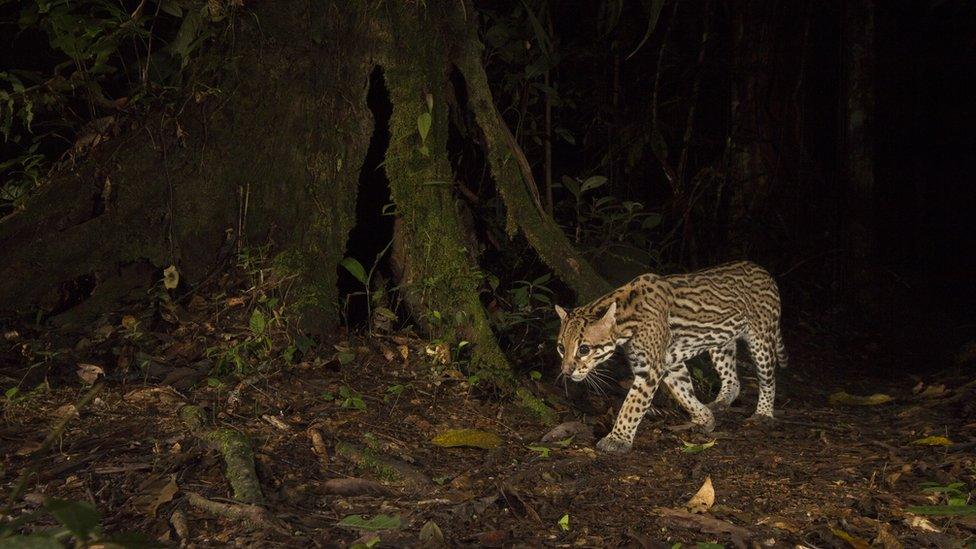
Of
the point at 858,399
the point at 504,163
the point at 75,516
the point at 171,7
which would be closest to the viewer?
the point at 75,516

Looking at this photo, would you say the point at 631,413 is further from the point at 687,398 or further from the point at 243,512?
the point at 243,512

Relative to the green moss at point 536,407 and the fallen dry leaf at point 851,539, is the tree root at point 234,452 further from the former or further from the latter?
the fallen dry leaf at point 851,539

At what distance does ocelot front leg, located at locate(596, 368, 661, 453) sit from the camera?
215 inches

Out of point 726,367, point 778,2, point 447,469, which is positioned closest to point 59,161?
point 447,469

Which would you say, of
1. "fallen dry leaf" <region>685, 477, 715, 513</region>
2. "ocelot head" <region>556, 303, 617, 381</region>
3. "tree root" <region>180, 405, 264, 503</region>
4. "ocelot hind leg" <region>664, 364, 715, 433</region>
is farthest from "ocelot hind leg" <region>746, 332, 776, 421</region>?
"tree root" <region>180, 405, 264, 503</region>

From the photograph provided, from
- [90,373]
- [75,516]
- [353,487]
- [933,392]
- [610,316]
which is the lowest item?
[933,392]

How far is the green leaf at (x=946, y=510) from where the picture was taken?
390 centimetres

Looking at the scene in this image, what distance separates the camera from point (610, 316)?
5863mm

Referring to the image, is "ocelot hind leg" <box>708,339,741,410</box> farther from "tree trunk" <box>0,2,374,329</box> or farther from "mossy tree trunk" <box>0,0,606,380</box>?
"tree trunk" <box>0,2,374,329</box>

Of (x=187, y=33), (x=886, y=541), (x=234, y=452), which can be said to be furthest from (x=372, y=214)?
(x=886, y=541)

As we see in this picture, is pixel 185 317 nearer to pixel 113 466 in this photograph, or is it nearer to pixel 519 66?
pixel 113 466

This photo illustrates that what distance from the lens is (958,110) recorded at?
16.5 meters

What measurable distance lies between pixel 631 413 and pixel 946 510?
2066 millimetres

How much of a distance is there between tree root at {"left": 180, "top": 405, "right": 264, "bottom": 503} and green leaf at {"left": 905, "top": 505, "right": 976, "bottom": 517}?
115 inches
